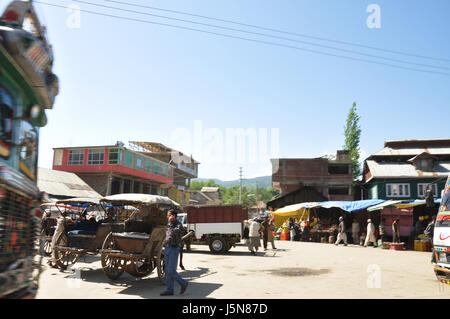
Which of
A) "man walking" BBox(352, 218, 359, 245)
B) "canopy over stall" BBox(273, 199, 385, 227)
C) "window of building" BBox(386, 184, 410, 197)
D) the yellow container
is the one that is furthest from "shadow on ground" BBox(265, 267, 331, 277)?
"window of building" BBox(386, 184, 410, 197)

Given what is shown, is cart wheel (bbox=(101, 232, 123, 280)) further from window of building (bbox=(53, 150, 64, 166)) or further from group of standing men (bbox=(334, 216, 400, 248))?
window of building (bbox=(53, 150, 64, 166))

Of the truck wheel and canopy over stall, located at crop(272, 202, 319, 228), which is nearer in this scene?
the truck wheel

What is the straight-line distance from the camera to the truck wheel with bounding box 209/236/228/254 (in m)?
16.5

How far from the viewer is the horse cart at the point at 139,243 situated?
8.23 m

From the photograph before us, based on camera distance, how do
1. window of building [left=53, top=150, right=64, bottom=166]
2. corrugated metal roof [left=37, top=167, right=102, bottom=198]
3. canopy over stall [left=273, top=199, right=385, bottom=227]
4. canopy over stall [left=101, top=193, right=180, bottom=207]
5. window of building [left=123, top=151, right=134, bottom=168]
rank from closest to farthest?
canopy over stall [left=101, top=193, right=180, bottom=207] → canopy over stall [left=273, top=199, right=385, bottom=227] → corrugated metal roof [left=37, top=167, right=102, bottom=198] → window of building [left=123, top=151, right=134, bottom=168] → window of building [left=53, top=150, right=64, bottom=166]

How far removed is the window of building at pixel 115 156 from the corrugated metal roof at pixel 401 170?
29.7 metres

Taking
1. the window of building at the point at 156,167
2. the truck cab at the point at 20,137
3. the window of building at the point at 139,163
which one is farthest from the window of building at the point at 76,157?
the truck cab at the point at 20,137

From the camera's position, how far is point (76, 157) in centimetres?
4381

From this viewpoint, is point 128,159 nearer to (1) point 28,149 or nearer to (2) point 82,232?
(2) point 82,232

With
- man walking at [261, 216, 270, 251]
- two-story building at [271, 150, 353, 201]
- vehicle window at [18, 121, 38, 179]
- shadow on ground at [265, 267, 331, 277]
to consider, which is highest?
two-story building at [271, 150, 353, 201]

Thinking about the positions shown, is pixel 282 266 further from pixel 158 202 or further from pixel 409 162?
pixel 409 162

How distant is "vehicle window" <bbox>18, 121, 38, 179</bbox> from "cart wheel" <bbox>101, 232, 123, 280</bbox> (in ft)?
16.0

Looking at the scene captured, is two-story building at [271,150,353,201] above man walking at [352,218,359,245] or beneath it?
above
